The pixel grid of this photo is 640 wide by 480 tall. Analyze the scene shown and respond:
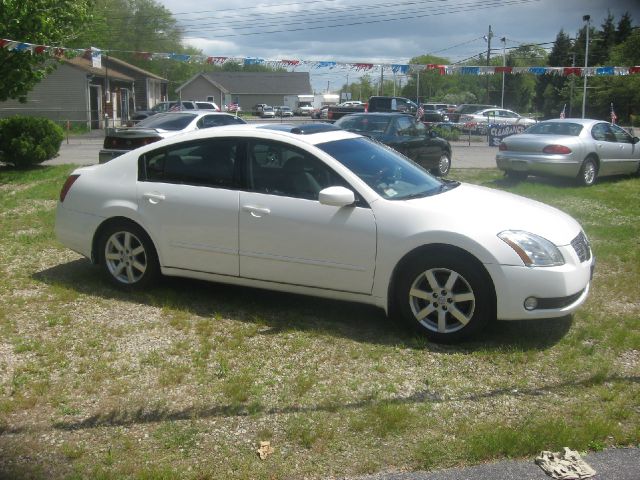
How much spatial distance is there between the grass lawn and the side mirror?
99cm

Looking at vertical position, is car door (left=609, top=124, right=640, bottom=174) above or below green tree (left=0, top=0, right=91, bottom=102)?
below

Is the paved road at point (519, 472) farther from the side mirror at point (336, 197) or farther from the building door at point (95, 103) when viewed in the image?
the building door at point (95, 103)

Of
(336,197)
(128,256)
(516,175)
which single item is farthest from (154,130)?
(336,197)

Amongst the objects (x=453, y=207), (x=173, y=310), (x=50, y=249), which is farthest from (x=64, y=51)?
(x=453, y=207)

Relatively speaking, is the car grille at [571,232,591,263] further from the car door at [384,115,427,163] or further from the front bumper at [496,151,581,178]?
the car door at [384,115,427,163]

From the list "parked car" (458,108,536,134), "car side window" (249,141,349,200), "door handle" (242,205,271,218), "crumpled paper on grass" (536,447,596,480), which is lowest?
"crumpled paper on grass" (536,447,596,480)

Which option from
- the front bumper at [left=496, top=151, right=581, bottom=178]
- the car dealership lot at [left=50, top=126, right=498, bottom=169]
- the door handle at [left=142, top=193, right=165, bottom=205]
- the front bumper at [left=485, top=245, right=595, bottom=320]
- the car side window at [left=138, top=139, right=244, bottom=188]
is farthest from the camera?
the car dealership lot at [left=50, top=126, right=498, bottom=169]

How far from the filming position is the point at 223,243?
576 centimetres

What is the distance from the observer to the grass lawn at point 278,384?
3.55 metres

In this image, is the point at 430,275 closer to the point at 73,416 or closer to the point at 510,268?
the point at 510,268

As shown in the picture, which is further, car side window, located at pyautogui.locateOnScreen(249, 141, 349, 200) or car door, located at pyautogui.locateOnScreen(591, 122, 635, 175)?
car door, located at pyautogui.locateOnScreen(591, 122, 635, 175)

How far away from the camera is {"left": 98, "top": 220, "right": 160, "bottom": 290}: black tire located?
243 inches

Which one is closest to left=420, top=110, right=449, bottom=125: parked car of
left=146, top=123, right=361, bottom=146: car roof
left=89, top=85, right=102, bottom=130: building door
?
left=89, top=85, right=102, bottom=130: building door

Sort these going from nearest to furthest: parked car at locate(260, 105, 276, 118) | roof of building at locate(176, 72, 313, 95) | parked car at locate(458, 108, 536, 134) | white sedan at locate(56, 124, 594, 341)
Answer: white sedan at locate(56, 124, 594, 341) → parked car at locate(458, 108, 536, 134) → parked car at locate(260, 105, 276, 118) → roof of building at locate(176, 72, 313, 95)
